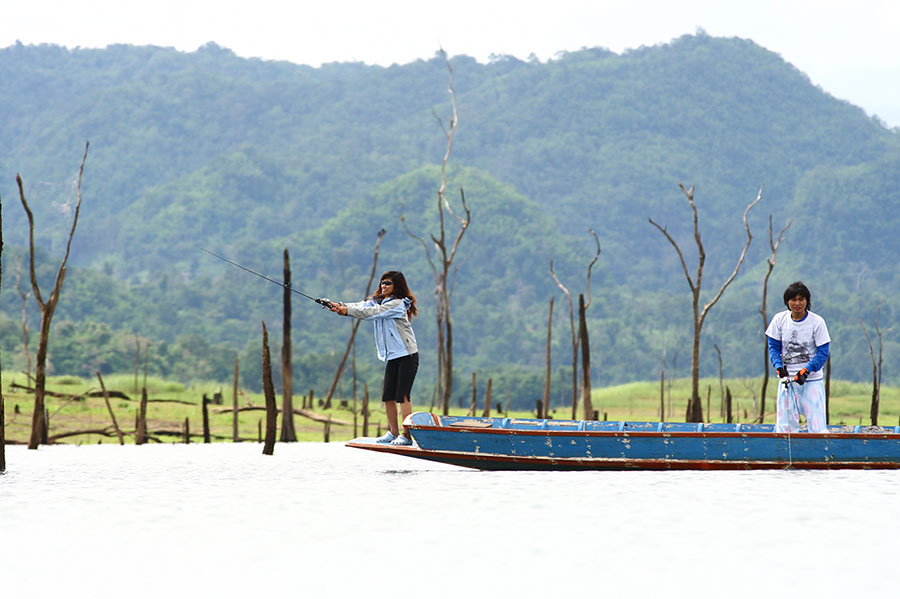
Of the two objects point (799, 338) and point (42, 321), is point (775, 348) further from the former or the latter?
point (42, 321)

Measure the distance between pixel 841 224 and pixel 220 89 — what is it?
10304 centimetres

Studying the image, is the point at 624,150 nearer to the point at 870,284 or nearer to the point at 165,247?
the point at 870,284

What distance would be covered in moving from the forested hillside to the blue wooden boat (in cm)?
5481

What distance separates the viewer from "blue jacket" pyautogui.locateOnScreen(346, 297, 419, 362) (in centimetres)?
1194

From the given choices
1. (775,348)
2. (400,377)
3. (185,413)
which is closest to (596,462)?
(400,377)

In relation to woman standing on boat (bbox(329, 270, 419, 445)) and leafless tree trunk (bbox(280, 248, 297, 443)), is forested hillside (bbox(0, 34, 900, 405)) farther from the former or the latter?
woman standing on boat (bbox(329, 270, 419, 445))

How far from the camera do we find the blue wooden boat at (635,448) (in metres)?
12.1

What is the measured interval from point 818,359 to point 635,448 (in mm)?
2137

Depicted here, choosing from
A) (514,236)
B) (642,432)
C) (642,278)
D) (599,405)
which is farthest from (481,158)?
(642,432)

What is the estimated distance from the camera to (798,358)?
1248 cm

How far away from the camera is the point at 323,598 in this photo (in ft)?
18.9

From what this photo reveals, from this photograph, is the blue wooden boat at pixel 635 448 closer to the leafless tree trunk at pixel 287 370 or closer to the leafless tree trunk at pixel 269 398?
the leafless tree trunk at pixel 269 398

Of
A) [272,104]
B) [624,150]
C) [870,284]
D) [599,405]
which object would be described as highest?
[272,104]

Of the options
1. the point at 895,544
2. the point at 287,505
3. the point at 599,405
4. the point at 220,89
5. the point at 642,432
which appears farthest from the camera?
the point at 220,89
